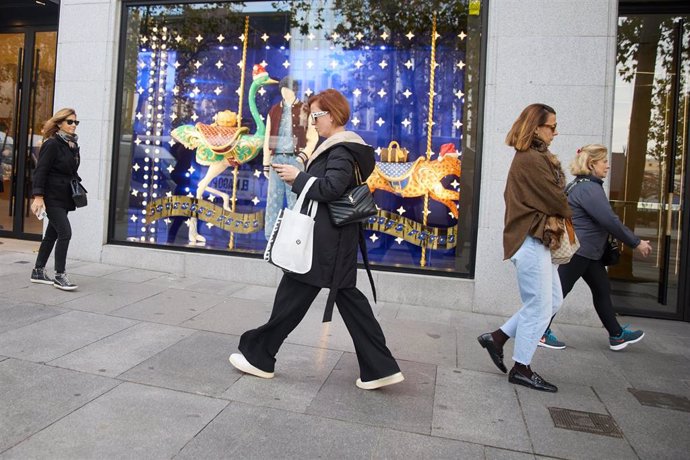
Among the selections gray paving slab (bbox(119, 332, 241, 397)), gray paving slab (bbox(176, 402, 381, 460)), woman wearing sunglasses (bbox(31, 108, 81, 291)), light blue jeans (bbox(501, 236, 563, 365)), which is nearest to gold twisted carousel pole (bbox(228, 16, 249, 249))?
woman wearing sunglasses (bbox(31, 108, 81, 291))

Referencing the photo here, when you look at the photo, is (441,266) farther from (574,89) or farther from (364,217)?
(364,217)

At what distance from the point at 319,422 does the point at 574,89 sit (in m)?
4.62

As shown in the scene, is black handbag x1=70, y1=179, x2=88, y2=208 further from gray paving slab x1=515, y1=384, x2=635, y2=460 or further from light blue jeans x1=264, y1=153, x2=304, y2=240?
gray paving slab x1=515, y1=384, x2=635, y2=460

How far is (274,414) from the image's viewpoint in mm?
3182

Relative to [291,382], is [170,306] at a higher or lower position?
higher

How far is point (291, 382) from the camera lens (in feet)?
12.2

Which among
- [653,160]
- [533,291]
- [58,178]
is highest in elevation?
[653,160]

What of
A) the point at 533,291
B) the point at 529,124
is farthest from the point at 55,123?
the point at 533,291

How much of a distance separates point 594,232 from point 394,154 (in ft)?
8.85

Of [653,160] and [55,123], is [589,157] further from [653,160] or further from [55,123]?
[55,123]

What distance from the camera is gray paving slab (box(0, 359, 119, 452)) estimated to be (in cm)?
285

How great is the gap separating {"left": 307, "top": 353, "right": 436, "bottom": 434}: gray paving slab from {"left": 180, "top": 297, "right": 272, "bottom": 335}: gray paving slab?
1323 millimetres

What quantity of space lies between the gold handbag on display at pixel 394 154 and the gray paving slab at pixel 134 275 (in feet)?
10.6

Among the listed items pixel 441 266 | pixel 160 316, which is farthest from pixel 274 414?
pixel 441 266
